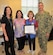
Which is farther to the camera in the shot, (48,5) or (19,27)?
(48,5)

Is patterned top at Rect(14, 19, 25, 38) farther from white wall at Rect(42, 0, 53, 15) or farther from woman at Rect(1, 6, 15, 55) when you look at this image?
white wall at Rect(42, 0, 53, 15)

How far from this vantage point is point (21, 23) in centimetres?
452

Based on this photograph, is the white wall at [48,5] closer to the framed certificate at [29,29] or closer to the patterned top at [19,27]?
the patterned top at [19,27]

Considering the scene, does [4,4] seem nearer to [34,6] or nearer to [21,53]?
[34,6]

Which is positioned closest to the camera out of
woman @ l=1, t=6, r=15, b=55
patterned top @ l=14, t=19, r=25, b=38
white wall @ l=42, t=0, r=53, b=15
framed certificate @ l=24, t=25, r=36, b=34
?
woman @ l=1, t=6, r=15, b=55

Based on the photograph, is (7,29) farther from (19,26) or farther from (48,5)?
A: (48,5)

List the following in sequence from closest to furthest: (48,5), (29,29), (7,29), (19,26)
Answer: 1. (7,29)
2. (29,29)
3. (19,26)
4. (48,5)

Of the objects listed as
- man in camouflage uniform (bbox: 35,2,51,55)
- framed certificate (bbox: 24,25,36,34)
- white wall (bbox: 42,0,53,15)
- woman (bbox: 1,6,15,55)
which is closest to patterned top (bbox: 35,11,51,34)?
man in camouflage uniform (bbox: 35,2,51,55)

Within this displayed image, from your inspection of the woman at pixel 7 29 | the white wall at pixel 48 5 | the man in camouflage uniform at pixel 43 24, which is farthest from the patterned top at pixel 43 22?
the white wall at pixel 48 5

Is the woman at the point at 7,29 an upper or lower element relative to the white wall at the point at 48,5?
lower

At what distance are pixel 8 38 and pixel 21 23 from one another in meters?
0.79

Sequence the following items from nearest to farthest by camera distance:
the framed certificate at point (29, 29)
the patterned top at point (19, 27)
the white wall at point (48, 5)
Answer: the framed certificate at point (29, 29) < the patterned top at point (19, 27) < the white wall at point (48, 5)

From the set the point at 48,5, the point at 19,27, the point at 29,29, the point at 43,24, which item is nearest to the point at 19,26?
the point at 19,27

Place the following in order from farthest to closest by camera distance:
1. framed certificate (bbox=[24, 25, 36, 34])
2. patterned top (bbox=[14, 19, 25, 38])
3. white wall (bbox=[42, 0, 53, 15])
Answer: white wall (bbox=[42, 0, 53, 15]), patterned top (bbox=[14, 19, 25, 38]), framed certificate (bbox=[24, 25, 36, 34])
